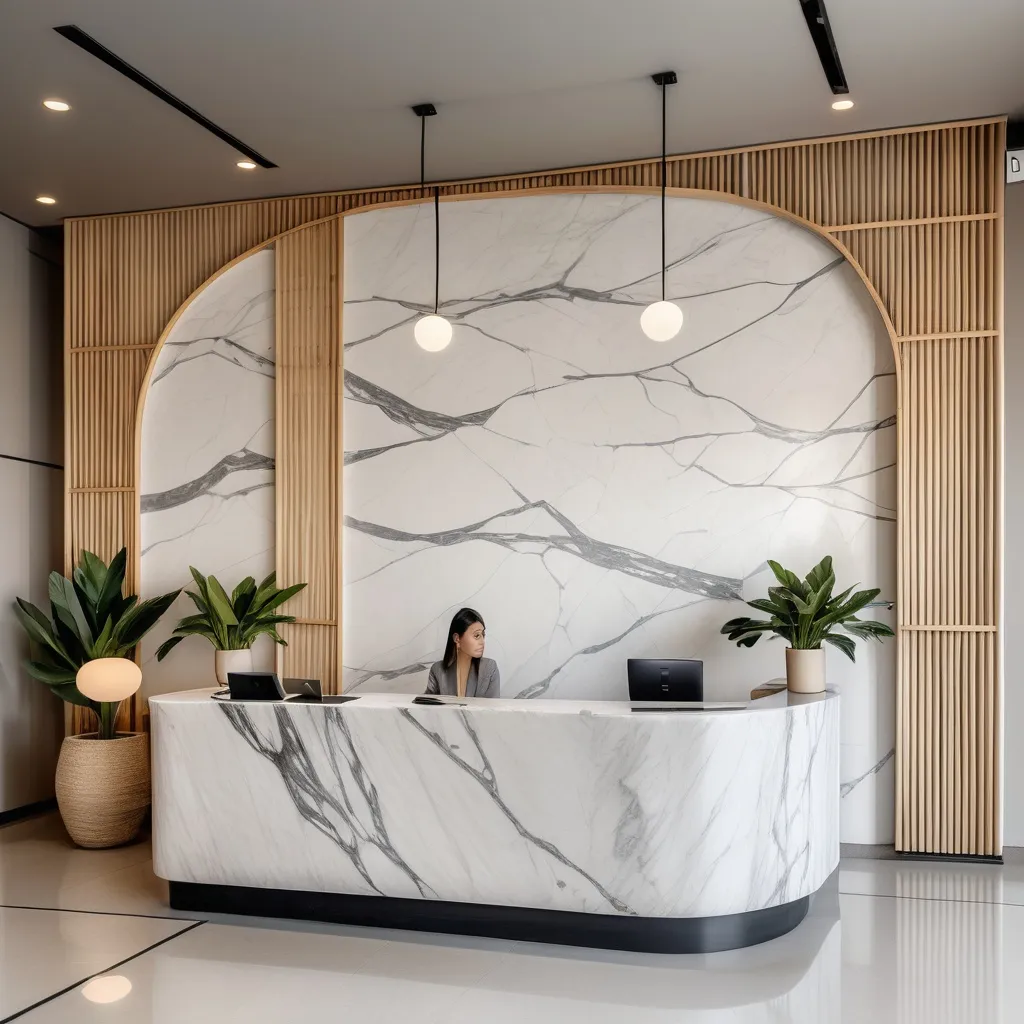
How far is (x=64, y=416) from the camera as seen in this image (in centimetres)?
676

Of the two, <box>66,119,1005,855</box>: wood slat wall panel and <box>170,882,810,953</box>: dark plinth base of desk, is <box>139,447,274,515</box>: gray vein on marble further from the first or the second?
<box>170,882,810,953</box>: dark plinth base of desk

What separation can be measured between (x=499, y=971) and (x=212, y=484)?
11.5 feet

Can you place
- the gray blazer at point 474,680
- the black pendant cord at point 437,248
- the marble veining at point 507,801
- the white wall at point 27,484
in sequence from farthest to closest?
1. the white wall at point 27,484
2. the black pendant cord at point 437,248
3. the gray blazer at point 474,680
4. the marble veining at point 507,801

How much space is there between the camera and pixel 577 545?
5.65m

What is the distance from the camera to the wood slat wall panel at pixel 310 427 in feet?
19.6

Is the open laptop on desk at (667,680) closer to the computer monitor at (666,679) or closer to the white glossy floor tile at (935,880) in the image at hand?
the computer monitor at (666,679)

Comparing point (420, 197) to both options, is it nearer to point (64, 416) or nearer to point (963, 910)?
point (64, 416)

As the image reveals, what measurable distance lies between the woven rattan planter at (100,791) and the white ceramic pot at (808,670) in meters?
3.65

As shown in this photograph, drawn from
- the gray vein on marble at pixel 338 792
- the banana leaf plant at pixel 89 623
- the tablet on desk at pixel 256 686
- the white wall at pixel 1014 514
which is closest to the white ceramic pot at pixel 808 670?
the white wall at pixel 1014 514

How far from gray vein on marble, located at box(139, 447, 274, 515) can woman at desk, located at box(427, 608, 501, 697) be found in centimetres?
159

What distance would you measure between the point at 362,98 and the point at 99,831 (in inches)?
161

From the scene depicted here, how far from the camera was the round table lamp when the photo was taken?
5430 mm

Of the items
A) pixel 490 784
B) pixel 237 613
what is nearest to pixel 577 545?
pixel 490 784

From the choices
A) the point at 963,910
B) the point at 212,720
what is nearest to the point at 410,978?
the point at 212,720
